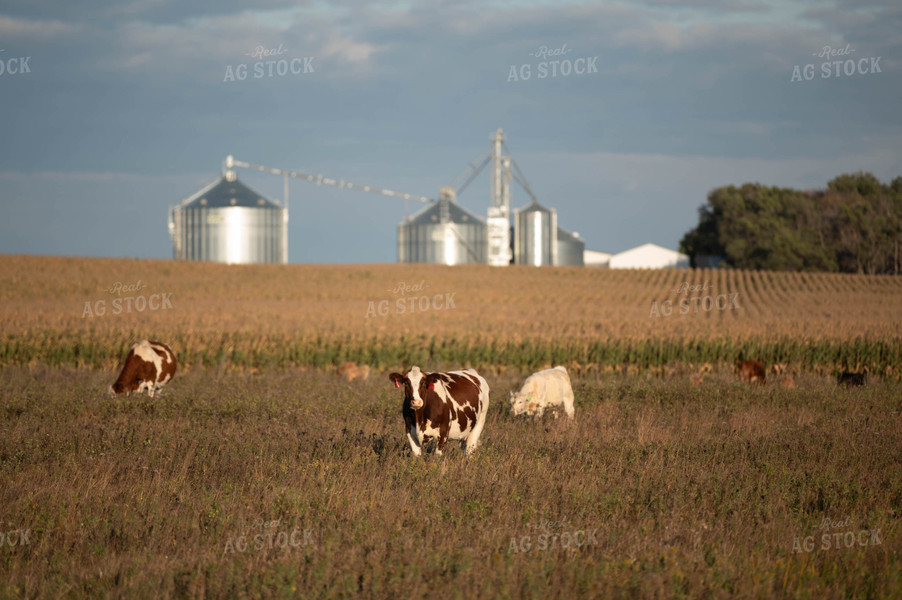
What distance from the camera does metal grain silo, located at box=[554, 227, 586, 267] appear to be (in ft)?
280

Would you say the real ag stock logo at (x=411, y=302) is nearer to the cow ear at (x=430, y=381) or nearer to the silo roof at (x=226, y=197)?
the silo roof at (x=226, y=197)

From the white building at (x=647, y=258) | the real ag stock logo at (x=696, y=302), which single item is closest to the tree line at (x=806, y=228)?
the white building at (x=647, y=258)

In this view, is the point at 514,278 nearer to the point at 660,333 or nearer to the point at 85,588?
the point at 660,333

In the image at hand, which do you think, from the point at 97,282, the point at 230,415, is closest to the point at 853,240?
the point at 97,282

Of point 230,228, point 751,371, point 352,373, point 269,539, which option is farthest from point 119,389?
point 230,228

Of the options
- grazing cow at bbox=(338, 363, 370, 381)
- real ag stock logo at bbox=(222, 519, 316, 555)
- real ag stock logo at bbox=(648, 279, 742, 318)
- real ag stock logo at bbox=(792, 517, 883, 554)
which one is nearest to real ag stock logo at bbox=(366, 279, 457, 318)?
real ag stock logo at bbox=(648, 279, 742, 318)

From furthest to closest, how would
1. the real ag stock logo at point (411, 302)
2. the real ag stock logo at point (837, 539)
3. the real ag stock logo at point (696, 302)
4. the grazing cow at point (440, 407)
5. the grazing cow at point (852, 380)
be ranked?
the real ag stock logo at point (696, 302) → the real ag stock logo at point (411, 302) → the grazing cow at point (852, 380) → the grazing cow at point (440, 407) → the real ag stock logo at point (837, 539)

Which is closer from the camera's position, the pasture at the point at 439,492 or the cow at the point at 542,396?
the pasture at the point at 439,492

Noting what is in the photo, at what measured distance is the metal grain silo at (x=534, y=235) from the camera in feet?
265

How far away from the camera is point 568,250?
86062mm

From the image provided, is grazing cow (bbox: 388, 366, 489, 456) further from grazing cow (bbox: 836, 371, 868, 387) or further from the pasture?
grazing cow (bbox: 836, 371, 868, 387)

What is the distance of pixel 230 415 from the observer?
14.5 metres

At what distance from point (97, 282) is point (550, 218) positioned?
44202 mm

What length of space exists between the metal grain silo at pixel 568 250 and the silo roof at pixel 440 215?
1095cm
